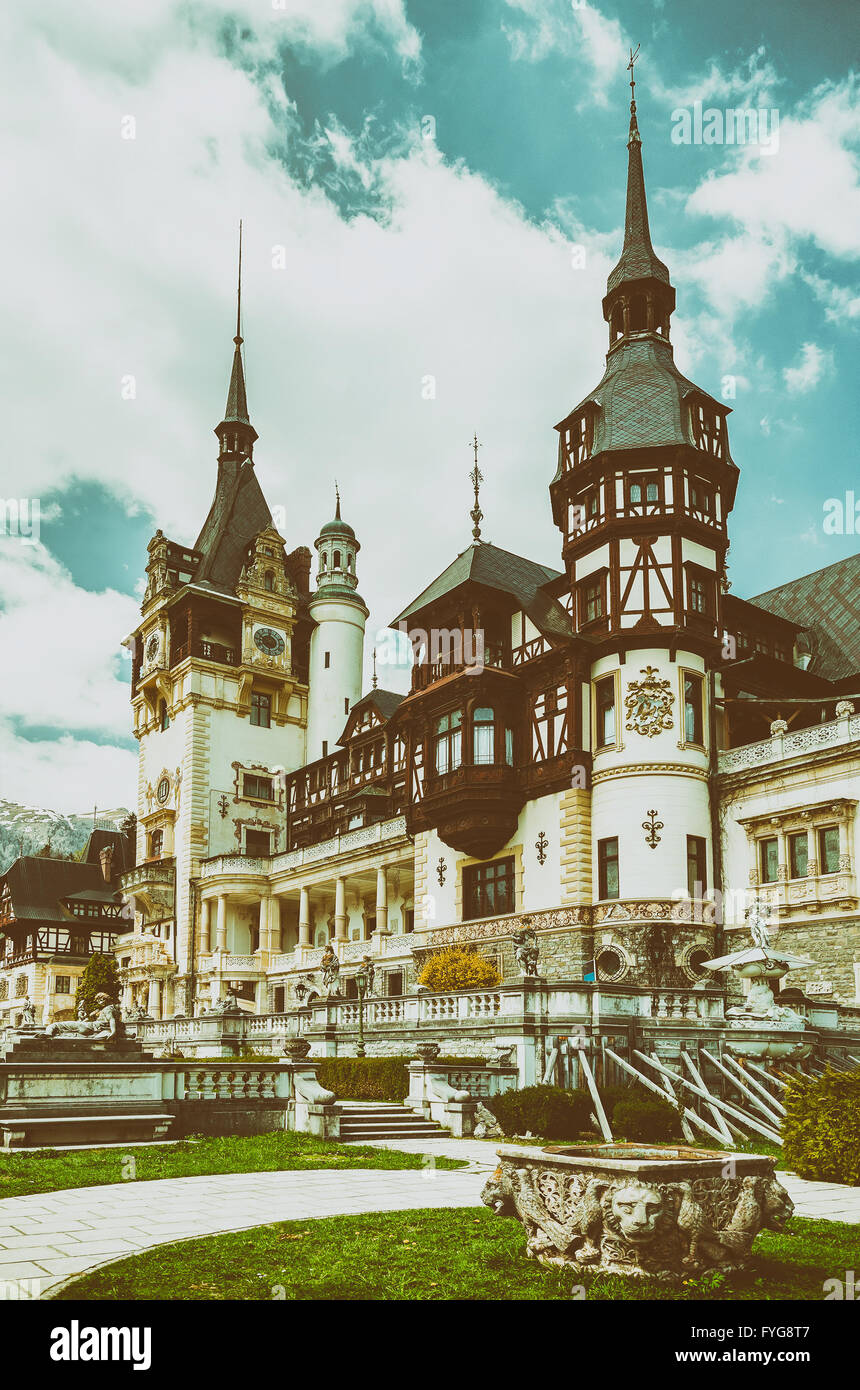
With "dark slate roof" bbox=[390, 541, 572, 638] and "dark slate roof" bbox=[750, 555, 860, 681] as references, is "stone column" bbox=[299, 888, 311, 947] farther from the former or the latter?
"dark slate roof" bbox=[750, 555, 860, 681]

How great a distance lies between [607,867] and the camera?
120ft

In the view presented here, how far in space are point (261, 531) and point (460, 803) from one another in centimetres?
3020

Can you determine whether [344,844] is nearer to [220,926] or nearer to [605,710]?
[220,926]

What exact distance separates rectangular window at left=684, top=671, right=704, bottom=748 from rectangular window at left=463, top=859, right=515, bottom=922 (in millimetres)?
7466

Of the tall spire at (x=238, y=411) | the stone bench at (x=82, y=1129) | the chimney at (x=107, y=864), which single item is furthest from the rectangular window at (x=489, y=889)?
the chimney at (x=107, y=864)

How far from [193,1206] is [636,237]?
134ft

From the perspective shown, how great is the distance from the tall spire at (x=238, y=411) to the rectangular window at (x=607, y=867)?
1737 inches

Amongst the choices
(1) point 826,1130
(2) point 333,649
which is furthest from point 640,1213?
(2) point 333,649

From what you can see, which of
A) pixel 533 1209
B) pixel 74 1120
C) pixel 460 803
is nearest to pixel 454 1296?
pixel 533 1209

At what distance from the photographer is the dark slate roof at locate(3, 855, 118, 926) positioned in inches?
3034

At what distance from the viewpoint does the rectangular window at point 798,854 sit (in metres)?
33.9

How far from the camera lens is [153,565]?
213 feet

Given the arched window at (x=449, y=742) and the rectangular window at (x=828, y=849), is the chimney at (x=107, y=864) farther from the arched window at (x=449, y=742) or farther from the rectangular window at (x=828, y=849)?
the rectangular window at (x=828, y=849)
